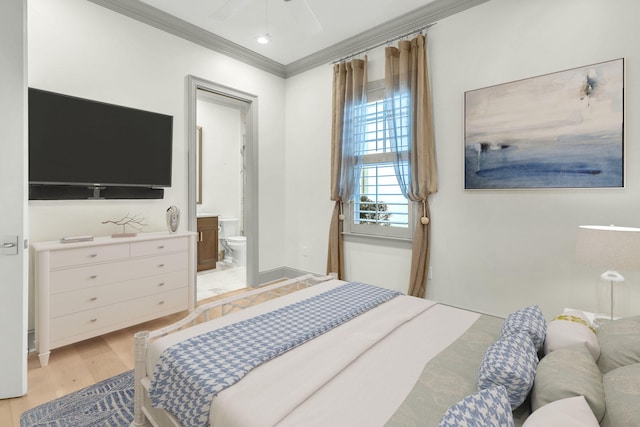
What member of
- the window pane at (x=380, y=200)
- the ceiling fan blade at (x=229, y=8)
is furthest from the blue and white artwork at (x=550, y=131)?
the ceiling fan blade at (x=229, y=8)

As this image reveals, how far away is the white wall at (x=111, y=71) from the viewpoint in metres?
2.57

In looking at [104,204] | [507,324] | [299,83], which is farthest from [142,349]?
[299,83]

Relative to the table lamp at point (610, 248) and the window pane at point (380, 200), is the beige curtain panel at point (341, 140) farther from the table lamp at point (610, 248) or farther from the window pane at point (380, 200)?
the table lamp at point (610, 248)

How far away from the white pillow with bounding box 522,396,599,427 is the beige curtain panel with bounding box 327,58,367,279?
9.74 ft

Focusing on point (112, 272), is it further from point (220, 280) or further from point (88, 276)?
point (220, 280)

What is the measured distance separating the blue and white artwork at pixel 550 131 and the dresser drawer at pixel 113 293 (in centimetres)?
292

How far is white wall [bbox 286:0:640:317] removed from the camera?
2.29m

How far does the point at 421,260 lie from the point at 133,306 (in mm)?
2698

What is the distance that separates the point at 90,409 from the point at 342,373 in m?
1.64

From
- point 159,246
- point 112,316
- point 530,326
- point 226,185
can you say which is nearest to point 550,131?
point 530,326

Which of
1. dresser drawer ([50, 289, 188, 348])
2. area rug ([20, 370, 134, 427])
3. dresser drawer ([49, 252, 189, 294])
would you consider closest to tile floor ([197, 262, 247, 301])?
dresser drawer ([50, 289, 188, 348])

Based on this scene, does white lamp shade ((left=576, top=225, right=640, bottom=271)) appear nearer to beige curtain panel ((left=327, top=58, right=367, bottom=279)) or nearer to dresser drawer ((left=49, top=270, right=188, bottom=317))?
beige curtain panel ((left=327, top=58, right=367, bottom=279))

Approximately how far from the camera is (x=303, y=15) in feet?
7.41

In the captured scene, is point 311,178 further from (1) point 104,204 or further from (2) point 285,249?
(1) point 104,204
